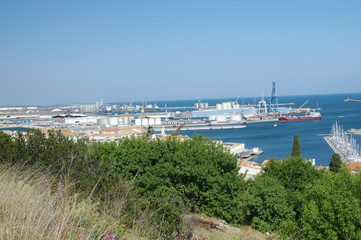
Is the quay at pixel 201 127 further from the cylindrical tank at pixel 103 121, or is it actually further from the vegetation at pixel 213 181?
the vegetation at pixel 213 181

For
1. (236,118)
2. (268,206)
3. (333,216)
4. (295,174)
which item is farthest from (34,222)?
(236,118)

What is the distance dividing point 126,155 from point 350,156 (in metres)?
16.5

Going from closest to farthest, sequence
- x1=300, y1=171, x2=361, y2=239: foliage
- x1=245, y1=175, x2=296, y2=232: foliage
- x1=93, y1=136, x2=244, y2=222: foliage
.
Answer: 1. x1=300, y1=171, x2=361, y2=239: foliage
2. x1=245, y1=175, x2=296, y2=232: foliage
3. x1=93, y1=136, x2=244, y2=222: foliage

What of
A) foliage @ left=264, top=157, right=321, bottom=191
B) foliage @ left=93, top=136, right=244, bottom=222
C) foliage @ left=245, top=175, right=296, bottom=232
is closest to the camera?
foliage @ left=245, top=175, right=296, bottom=232

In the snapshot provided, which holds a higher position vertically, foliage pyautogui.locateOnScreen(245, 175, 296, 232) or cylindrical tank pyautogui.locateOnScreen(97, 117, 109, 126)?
foliage pyautogui.locateOnScreen(245, 175, 296, 232)

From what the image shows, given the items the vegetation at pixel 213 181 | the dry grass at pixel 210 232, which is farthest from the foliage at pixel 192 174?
the dry grass at pixel 210 232

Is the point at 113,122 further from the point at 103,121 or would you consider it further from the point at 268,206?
the point at 268,206

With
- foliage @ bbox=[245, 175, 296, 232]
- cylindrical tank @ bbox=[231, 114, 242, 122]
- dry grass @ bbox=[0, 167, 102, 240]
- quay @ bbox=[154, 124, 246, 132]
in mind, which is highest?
dry grass @ bbox=[0, 167, 102, 240]

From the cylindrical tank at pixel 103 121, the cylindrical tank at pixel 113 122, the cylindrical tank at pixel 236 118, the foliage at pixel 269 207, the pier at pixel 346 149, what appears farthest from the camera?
the cylindrical tank at pixel 236 118

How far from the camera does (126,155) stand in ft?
24.0

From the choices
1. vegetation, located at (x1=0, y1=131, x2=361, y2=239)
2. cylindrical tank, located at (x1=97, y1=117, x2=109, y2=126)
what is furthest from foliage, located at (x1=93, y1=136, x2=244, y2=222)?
cylindrical tank, located at (x1=97, y1=117, x2=109, y2=126)

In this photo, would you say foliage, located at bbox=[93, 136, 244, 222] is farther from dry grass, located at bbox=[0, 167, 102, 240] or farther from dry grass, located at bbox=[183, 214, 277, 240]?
dry grass, located at bbox=[0, 167, 102, 240]

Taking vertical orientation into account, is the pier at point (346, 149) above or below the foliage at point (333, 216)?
below

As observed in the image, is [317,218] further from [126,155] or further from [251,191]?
[126,155]
